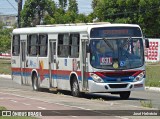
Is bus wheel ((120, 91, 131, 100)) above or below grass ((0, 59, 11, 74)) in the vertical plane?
above

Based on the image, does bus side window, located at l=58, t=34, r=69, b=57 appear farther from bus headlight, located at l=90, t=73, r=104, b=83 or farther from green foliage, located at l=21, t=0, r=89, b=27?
green foliage, located at l=21, t=0, r=89, b=27

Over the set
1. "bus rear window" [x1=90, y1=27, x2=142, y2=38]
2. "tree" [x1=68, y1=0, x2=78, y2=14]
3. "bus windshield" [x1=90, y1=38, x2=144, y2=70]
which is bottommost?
"bus windshield" [x1=90, y1=38, x2=144, y2=70]

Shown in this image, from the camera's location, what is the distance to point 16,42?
32.0m

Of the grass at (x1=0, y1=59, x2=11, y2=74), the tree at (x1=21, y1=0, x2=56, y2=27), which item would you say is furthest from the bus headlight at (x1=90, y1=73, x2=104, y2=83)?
the tree at (x1=21, y1=0, x2=56, y2=27)

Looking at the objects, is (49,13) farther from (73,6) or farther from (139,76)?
(139,76)

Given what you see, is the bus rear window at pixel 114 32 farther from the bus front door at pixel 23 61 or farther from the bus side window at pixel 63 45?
the bus front door at pixel 23 61

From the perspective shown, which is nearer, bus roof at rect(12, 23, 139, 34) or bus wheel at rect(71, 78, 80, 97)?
bus roof at rect(12, 23, 139, 34)

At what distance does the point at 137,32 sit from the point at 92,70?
264 centimetres

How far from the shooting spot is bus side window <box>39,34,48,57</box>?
2852cm

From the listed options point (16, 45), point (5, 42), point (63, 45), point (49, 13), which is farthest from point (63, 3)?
point (63, 45)

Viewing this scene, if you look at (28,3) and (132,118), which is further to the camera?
(28,3)

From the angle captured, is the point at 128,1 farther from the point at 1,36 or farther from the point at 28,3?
the point at 1,36

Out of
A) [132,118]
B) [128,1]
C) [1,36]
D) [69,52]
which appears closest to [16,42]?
[69,52]

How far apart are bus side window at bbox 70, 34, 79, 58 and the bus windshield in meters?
1.41
